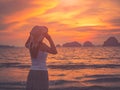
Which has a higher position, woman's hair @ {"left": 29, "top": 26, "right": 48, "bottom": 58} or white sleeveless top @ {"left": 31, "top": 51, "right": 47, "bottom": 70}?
woman's hair @ {"left": 29, "top": 26, "right": 48, "bottom": 58}

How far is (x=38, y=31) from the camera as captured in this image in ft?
20.8

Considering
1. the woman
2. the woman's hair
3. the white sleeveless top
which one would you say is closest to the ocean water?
the woman

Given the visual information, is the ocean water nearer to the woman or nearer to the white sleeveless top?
the woman

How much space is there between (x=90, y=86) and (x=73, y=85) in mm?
1133

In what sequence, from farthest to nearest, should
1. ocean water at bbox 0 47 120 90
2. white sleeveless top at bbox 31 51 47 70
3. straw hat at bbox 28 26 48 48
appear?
ocean water at bbox 0 47 120 90, white sleeveless top at bbox 31 51 47 70, straw hat at bbox 28 26 48 48

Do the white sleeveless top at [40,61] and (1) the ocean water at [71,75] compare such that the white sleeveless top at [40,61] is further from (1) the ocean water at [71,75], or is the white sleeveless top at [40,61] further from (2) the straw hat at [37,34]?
(1) the ocean water at [71,75]

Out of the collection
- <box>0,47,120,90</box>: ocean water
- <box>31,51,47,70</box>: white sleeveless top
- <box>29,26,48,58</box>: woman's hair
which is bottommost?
<box>0,47,120,90</box>: ocean water

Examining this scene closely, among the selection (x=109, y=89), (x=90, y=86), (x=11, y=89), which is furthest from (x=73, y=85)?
(x=11, y=89)

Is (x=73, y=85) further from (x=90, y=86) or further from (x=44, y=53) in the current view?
(x=44, y=53)

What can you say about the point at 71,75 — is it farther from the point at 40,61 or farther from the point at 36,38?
the point at 36,38

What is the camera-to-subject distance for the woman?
630 cm

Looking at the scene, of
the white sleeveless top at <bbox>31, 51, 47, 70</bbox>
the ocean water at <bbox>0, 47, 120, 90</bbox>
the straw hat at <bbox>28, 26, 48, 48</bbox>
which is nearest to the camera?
the straw hat at <bbox>28, 26, 48, 48</bbox>

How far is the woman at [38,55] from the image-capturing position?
6.30 meters

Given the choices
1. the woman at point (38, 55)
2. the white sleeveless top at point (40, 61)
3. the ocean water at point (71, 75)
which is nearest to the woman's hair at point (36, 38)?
the woman at point (38, 55)
